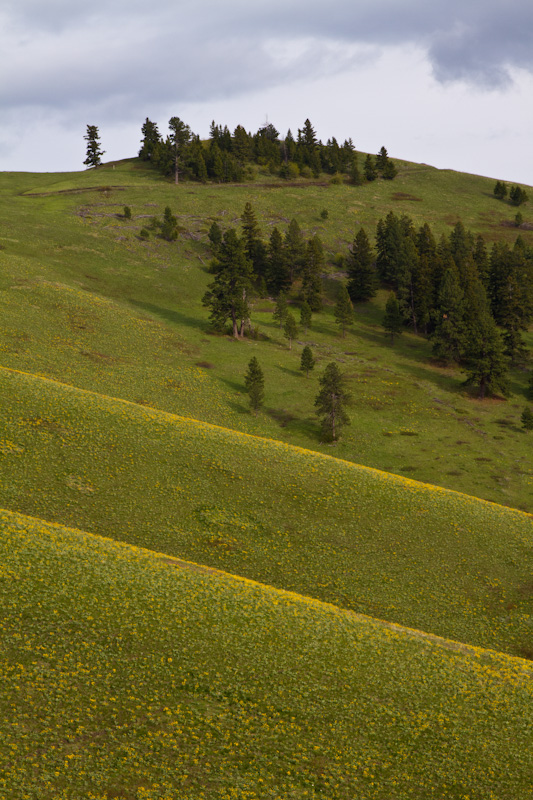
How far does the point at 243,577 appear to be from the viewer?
37750 millimetres

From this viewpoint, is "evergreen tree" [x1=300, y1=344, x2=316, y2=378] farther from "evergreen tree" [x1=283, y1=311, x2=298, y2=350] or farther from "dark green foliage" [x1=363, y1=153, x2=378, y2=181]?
"dark green foliage" [x1=363, y1=153, x2=378, y2=181]

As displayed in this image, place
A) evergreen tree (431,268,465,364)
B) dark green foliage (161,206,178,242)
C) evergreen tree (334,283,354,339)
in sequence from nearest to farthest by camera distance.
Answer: evergreen tree (431,268,465,364) → evergreen tree (334,283,354,339) → dark green foliage (161,206,178,242)

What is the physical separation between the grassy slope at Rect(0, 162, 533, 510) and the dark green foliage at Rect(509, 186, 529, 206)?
241 feet

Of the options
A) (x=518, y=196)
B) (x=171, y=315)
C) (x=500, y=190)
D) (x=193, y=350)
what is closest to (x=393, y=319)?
(x=193, y=350)

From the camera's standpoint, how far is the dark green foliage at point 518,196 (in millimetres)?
186875

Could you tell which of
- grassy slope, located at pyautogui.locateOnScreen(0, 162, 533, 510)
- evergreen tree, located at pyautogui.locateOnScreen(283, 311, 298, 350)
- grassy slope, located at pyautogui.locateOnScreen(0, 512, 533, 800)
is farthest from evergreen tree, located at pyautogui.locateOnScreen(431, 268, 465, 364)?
grassy slope, located at pyautogui.locateOnScreen(0, 512, 533, 800)

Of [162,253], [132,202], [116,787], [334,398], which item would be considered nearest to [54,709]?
[116,787]

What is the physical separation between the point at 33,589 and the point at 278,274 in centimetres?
10371

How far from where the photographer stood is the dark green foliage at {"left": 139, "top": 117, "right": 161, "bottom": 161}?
19230cm

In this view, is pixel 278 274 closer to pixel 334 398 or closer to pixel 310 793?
pixel 334 398

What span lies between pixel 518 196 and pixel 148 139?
128 m

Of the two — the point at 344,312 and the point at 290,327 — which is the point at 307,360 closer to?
the point at 290,327

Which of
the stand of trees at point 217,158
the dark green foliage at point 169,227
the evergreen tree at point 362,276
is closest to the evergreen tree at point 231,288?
the evergreen tree at point 362,276

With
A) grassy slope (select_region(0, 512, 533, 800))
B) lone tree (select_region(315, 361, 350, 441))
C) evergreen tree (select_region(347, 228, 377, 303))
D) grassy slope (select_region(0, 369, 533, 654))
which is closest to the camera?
grassy slope (select_region(0, 512, 533, 800))
